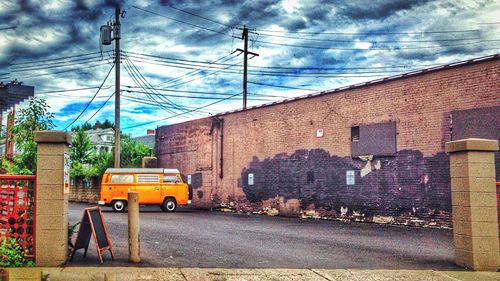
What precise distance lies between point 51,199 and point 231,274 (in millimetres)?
3282

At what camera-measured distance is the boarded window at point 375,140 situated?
18.5 m

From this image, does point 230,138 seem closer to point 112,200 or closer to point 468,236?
point 112,200

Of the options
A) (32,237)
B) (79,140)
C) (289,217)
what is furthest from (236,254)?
(79,140)

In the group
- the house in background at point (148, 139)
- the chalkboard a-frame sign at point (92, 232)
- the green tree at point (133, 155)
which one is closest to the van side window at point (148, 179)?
the chalkboard a-frame sign at point (92, 232)

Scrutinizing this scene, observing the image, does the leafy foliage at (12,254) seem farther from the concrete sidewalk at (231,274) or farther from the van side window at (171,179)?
the van side window at (171,179)

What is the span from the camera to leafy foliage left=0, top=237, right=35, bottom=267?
802cm

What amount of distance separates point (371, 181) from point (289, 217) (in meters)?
4.92

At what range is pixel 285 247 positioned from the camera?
37.6ft

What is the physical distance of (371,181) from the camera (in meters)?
19.1

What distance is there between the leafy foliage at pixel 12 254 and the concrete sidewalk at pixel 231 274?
33cm

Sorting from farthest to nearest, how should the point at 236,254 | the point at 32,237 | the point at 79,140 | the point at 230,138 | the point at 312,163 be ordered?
the point at 79,140
the point at 230,138
the point at 312,163
the point at 236,254
the point at 32,237

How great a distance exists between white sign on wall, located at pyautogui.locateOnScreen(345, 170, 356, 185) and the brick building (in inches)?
1.6

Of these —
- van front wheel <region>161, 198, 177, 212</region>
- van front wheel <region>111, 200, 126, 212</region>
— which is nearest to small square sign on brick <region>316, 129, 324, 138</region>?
van front wheel <region>161, 198, 177, 212</region>

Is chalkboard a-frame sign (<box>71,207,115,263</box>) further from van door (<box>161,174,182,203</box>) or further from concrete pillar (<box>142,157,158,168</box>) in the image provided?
concrete pillar (<box>142,157,158,168</box>)
